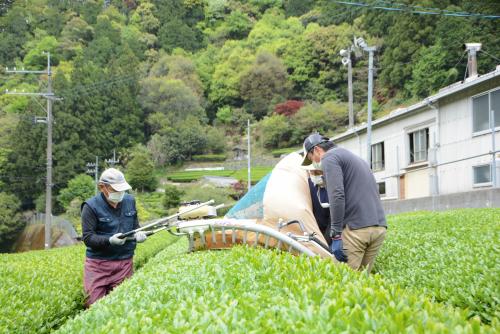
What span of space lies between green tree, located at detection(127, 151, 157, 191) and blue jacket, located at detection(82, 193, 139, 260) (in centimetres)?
5579

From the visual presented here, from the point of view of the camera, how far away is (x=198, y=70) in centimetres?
8975

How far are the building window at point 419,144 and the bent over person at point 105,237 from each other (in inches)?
675

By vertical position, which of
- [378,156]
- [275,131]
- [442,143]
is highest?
[275,131]

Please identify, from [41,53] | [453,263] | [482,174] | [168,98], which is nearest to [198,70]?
[168,98]

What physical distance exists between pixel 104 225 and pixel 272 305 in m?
3.77

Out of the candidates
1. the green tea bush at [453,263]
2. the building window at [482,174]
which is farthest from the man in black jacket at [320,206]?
the building window at [482,174]

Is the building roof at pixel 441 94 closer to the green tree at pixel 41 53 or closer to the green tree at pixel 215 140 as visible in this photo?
the green tree at pixel 215 140

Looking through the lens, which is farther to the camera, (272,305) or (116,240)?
(116,240)

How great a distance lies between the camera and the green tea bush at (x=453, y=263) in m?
4.45

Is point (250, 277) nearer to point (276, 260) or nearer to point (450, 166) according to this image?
point (276, 260)

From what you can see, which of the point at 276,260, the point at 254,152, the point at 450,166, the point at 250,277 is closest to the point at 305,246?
the point at 276,260

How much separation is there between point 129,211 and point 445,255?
3811mm

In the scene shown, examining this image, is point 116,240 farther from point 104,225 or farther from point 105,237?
point 104,225

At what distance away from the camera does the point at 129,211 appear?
20.7ft
